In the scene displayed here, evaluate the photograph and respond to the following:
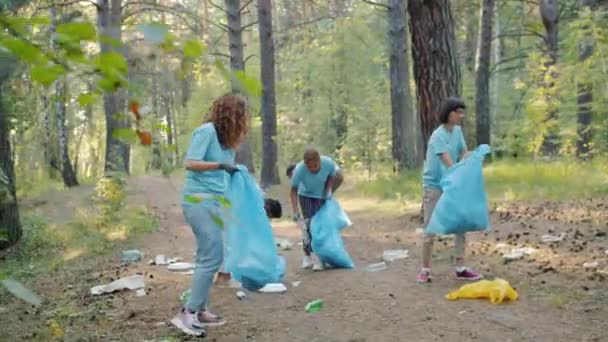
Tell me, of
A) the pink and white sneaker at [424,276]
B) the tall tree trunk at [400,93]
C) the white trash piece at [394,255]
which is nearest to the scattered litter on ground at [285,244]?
the white trash piece at [394,255]

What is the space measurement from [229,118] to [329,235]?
8.50ft

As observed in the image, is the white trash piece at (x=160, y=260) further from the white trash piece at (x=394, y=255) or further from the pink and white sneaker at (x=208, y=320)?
the pink and white sneaker at (x=208, y=320)

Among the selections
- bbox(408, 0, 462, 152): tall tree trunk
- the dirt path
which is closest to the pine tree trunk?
bbox(408, 0, 462, 152): tall tree trunk

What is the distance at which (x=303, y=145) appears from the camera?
2698 centimetres

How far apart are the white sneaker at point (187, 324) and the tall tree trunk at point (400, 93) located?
1187 centimetres

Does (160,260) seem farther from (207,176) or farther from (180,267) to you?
(207,176)

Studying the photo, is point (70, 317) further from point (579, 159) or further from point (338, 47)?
point (338, 47)

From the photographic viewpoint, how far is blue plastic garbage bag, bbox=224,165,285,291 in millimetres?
5719

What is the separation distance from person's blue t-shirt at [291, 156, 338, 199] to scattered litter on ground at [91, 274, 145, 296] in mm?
1998

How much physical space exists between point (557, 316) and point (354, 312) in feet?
5.41

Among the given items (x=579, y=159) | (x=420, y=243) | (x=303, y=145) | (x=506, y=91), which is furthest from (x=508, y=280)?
(x=506, y=91)

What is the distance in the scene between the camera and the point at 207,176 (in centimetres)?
514

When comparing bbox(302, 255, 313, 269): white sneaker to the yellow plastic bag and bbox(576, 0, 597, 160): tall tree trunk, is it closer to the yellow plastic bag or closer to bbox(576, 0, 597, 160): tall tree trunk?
the yellow plastic bag

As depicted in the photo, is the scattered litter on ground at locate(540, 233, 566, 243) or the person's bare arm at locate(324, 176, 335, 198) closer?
the person's bare arm at locate(324, 176, 335, 198)
